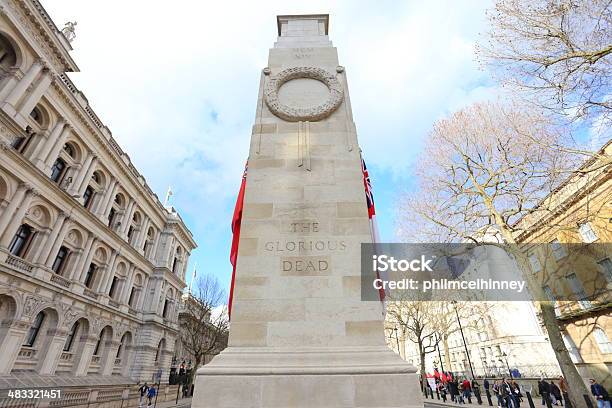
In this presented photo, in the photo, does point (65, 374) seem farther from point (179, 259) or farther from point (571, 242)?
point (571, 242)

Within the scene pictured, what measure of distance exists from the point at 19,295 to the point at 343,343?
26110 mm

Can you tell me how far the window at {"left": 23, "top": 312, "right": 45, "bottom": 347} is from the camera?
22.9 m

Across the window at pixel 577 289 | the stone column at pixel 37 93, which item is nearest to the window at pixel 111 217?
the stone column at pixel 37 93

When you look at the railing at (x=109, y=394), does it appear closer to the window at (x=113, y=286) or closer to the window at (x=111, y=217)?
the window at (x=113, y=286)

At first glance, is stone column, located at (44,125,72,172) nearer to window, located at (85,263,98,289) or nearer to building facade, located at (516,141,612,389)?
window, located at (85,263,98,289)

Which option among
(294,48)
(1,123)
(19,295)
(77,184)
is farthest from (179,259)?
(294,48)

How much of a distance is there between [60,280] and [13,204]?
7598mm

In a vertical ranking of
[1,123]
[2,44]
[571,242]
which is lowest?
[571,242]

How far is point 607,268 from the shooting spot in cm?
2423

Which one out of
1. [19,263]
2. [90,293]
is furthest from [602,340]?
[19,263]

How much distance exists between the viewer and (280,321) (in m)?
4.98

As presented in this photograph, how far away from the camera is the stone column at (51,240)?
76.6ft

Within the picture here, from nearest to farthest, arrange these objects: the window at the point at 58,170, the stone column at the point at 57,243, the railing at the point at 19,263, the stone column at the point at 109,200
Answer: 1. the railing at the point at 19,263
2. the stone column at the point at 57,243
3. the window at the point at 58,170
4. the stone column at the point at 109,200

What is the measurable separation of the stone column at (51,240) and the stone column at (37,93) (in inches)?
323
